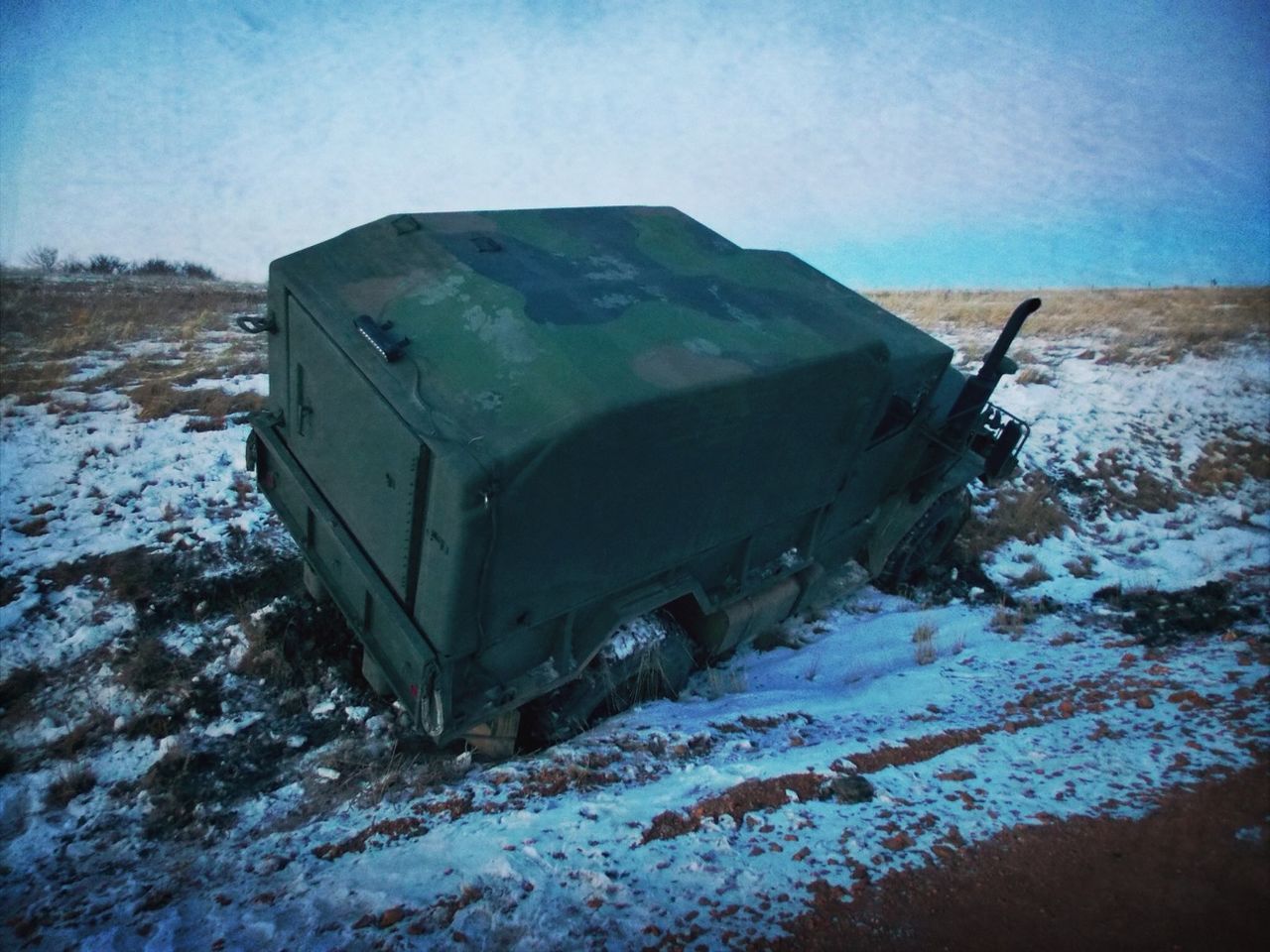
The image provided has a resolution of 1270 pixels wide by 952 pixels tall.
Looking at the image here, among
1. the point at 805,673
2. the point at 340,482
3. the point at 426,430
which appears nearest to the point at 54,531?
the point at 340,482

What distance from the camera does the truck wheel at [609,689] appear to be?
13.8ft

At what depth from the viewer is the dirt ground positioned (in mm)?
2424

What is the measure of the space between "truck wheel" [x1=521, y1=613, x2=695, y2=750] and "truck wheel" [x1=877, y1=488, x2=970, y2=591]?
2448 millimetres

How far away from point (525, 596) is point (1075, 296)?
760 inches

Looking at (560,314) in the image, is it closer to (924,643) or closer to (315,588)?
(315,588)

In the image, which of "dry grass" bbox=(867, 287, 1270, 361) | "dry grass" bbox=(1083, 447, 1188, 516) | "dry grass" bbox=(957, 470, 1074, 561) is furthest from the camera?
"dry grass" bbox=(867, 287, 1270, 361)

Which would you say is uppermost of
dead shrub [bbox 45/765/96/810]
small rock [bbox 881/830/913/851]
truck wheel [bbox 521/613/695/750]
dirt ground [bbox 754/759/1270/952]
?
dirt ground [bbox 754/759/1270/952]

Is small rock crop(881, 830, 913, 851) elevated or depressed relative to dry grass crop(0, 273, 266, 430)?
elevated

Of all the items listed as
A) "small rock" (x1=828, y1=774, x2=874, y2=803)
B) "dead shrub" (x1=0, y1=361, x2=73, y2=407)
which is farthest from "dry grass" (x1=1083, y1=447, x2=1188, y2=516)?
"dead shrub" (x1=0, y1=361, x2=73, y2=407)

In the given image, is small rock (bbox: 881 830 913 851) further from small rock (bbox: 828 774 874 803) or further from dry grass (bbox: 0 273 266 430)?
dry grass (bbox: 0 273 266 430)

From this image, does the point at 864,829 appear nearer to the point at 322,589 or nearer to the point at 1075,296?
the point at 322,589

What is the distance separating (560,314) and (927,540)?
435cm

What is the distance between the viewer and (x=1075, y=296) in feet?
→ 59.3

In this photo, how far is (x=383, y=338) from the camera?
338cm
